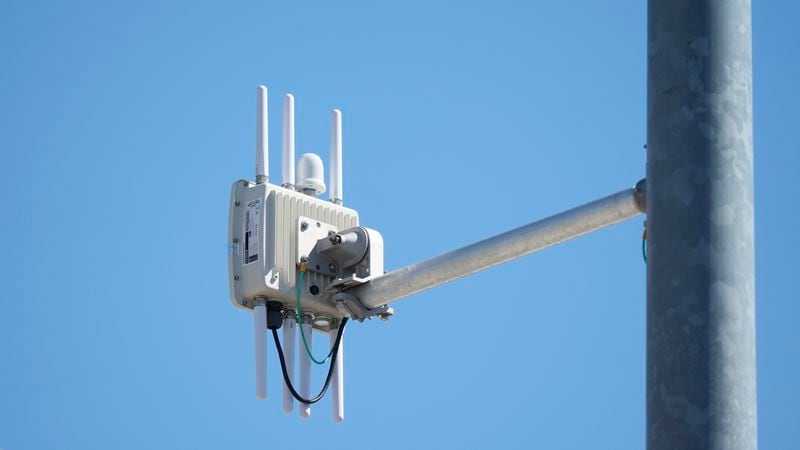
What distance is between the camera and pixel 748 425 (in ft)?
13.6

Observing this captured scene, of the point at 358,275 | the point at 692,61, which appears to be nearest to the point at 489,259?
the point at 358,275

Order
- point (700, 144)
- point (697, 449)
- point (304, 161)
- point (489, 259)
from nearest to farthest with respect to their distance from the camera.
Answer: point (697, 449) → point (700, 144) → point (489, 259) → point (304, 161)

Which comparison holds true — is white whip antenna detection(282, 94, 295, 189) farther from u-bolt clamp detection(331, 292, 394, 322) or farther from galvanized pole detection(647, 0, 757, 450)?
galvanized pole detection(647, 0, 757, 450)

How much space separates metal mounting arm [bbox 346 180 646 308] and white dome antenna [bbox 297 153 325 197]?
2.03 m

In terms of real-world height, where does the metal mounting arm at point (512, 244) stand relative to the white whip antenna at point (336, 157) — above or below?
below

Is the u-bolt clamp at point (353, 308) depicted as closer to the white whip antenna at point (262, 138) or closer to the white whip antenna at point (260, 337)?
the white whip antenna at point (260, 337)

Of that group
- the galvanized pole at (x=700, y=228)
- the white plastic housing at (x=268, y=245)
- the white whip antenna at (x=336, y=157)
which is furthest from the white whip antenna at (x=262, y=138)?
the galvanized pole at (x=700, y=228)

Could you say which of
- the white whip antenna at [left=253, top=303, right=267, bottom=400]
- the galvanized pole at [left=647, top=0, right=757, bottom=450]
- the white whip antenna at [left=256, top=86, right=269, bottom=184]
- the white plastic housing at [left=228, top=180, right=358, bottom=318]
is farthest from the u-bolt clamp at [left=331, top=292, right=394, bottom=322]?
the galvanized pole at [left=647, top=0, right=757, bottom=450]

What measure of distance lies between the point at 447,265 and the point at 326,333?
289 centimetres

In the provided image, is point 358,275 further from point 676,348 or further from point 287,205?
point 676,348

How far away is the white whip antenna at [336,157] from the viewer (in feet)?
39.0

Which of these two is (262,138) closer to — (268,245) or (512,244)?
(268,245)

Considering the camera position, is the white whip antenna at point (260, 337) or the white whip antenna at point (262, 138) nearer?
the white whip antenna at point (260, 337)

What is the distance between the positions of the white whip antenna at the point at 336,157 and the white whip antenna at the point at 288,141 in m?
0.40
